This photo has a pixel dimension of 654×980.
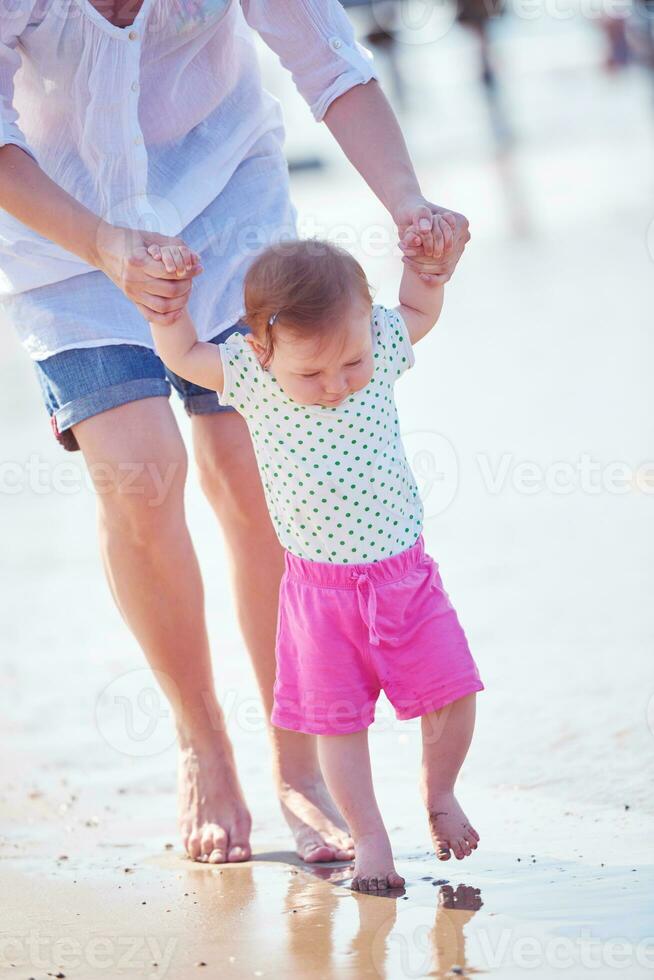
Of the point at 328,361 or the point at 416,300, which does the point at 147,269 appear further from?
the point at 416,300

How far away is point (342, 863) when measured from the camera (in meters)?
2.50

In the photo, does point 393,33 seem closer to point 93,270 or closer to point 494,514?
point 494,514

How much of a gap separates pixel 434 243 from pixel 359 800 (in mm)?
890

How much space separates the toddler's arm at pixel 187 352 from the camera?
230cm

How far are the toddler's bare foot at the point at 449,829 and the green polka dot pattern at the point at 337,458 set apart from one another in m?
0.40

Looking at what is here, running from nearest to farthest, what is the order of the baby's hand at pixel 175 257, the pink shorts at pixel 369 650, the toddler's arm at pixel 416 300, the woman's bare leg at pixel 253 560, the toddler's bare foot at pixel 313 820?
the baby's hand at pixel 175 257 → the pink shorts at pixel 369 650 → the toddler's arm at pixel 416 300 → the toddler's bare foot at pixel 313 820 → the woman's bare leg at pixel 253 560

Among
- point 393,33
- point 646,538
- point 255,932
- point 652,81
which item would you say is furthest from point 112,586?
point 652,81

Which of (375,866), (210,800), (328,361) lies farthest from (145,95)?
(375,866)

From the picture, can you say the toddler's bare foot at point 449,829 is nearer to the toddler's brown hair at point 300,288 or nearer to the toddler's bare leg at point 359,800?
the toddler's bare leg at point 359,800

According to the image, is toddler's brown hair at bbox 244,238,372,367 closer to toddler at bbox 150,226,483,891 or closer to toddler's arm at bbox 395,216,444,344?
toddler at bbox 150,226,483,891

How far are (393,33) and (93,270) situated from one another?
13.5 metres

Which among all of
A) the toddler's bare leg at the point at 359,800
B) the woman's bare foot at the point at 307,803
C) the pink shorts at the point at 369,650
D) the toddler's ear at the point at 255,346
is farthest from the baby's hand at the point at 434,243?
the woman's bare foot at the point at 307,803

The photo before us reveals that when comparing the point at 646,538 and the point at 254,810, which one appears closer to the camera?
the point at 254,810

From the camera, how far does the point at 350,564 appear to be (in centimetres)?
231
